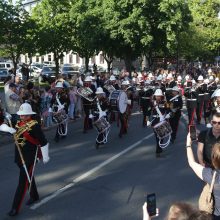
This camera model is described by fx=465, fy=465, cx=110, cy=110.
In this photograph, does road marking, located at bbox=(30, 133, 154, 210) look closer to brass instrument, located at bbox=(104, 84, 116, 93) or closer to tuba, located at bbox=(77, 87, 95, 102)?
tuba, located at bbox=(77, 87, 95, 102)

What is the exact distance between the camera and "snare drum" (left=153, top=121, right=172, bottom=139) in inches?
448

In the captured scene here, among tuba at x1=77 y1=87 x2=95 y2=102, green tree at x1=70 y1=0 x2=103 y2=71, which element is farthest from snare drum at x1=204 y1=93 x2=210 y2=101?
green tree at x1=70 y1=0 x2=103 y2=71

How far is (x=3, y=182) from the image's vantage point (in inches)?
357

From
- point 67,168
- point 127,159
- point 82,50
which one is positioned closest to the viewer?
point 67,168

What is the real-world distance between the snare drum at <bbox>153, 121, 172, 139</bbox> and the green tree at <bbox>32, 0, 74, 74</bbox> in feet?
73.0

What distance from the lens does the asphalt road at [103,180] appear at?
24.4 feet

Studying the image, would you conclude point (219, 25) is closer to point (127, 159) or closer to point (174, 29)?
point (174, 29)

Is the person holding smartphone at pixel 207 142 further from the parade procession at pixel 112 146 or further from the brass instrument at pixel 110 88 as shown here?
the brass instrument at pixel 110 88

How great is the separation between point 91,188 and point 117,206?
1187 millimetres

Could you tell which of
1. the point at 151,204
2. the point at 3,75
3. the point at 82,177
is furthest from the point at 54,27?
the point at 151,204

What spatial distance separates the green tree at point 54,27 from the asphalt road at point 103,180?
20.8 meters

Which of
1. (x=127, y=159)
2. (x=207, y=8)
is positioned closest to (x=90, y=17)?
(x=127, y=159)

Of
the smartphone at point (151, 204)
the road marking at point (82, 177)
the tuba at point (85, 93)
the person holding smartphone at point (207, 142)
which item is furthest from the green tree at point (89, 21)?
the smartphone at point (151, 204)

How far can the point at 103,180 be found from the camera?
9203 mm
